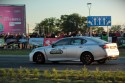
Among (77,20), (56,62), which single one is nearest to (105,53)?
(56,62)

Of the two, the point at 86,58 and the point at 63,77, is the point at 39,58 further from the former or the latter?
the point at 63,77

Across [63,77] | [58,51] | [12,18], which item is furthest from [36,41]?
[63,77]

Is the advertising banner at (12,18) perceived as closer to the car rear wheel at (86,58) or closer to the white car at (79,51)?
the white car at (79,51)

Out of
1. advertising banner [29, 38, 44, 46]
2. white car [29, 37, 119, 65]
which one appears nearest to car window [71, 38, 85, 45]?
white car [29, 37, 119, 65]

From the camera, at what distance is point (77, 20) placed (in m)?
126

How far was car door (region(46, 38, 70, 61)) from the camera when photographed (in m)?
20.4

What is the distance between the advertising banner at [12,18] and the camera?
151ft

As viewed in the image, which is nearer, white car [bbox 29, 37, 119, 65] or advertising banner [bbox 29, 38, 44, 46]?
white car [bbox 29, 37, 119, 65]

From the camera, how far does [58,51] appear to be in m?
20.5

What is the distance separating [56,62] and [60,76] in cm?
818

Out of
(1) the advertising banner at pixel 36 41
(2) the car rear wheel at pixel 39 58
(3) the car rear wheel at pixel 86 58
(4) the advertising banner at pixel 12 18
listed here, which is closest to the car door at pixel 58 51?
(2) the car rear wheel at pixel 39 58

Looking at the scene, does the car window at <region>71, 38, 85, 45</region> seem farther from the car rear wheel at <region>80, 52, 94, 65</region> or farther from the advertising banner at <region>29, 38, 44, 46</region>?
the advertising banner at <region>29, 38, 44, 46</region>

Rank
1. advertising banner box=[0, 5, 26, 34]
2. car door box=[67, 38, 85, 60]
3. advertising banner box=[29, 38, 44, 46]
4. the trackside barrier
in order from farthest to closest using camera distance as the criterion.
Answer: advertising banner box=[0, 5, 26, 34] < advertising banner box=[29, 38, 44, 46] < the trackside barrier < car door box=[67, 38, 85, 60]

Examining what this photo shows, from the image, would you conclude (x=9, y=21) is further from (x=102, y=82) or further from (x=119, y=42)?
(x=102, y=82)
